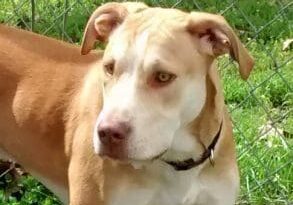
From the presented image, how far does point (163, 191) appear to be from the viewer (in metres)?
3.81

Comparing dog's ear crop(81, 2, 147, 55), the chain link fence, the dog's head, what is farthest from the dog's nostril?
the chain link fence

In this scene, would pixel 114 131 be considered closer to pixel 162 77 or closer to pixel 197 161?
pixel 162 77

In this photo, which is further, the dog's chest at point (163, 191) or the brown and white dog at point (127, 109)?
the dog's chest at point (163, 191)

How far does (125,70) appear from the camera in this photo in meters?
3.46

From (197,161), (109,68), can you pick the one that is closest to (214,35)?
(109,68)

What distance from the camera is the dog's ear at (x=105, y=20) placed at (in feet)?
12.4

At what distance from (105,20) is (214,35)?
433 mm

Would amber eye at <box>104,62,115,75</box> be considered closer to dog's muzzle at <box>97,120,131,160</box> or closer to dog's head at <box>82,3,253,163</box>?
dog's head at <box>82,3,253,163</box>

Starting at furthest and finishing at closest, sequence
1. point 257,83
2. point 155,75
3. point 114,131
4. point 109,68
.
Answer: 1. point 257,83
2. point 109,68
3. point 155,75
4. point 114,131

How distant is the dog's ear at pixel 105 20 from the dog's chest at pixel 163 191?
0.55 metres

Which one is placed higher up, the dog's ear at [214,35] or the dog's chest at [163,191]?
the dog's ear at [214,35]

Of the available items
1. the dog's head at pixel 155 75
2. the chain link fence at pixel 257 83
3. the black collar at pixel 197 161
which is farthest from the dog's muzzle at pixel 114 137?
the chain link fence at pixel 257 83

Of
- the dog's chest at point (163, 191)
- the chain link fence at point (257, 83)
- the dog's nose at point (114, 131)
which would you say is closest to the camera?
the dog's nose at point (114, 131)

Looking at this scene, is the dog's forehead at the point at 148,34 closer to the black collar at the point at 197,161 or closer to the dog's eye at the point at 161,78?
the dog's eye at the point at 161,78
